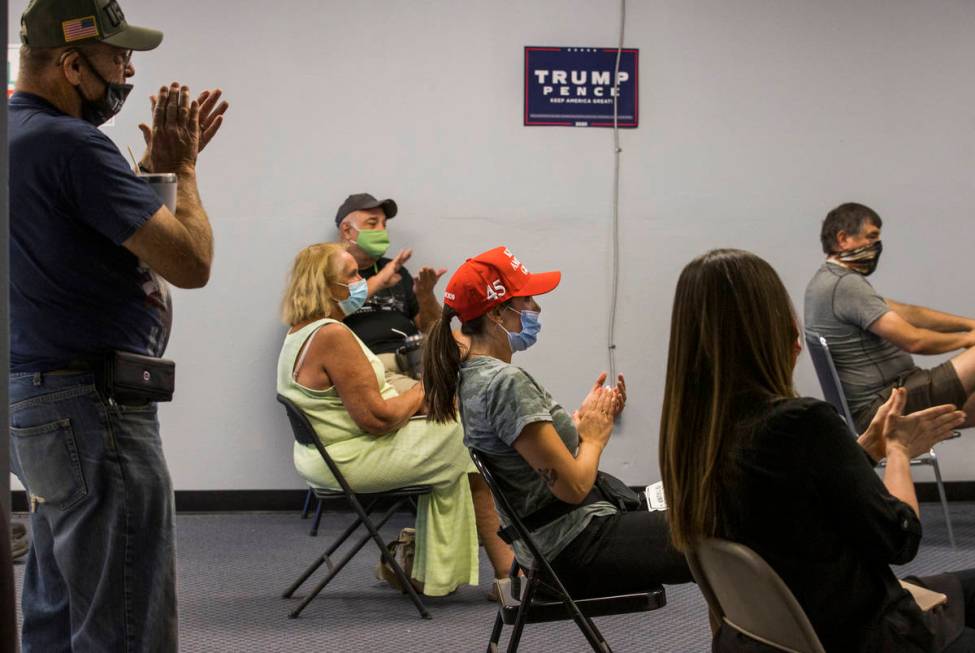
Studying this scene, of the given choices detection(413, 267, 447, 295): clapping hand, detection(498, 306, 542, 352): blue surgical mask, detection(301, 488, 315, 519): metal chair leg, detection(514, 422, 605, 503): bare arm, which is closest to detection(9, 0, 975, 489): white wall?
detection(301, 488, 315, 519): metal chair leg

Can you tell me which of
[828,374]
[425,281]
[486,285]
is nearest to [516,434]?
[486,285]

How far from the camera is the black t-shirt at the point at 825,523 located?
1659 mm

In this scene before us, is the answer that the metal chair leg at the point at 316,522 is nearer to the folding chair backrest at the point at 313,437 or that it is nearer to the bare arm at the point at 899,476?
the folding chair backrest at the point at 313,437

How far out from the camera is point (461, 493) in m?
3.71

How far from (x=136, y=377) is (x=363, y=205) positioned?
3.26 meters

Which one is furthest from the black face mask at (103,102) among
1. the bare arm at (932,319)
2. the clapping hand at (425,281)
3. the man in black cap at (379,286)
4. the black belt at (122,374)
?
the bare arm at (932,319)

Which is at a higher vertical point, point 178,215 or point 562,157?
point 562,157

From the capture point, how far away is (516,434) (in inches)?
99.0

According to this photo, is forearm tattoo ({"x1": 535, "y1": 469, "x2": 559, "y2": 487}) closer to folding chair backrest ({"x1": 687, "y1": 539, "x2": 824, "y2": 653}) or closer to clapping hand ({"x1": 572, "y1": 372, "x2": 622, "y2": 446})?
clapping hand ({"x1": 572, "y1": 372, "x2": 622, "y2": 446})

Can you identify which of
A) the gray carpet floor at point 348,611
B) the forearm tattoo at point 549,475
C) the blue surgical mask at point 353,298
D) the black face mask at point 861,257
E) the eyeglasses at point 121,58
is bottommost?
the gray carpet floor at point 348,611

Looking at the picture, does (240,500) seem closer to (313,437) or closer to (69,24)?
(313,437)

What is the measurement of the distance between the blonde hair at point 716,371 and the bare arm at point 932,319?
11.1ft

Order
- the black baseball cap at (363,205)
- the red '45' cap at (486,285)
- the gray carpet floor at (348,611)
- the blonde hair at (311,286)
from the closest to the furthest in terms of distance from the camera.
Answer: the red '45' cap at (486,285), the gray carpet floor at (348,611), the blonde hair at (311,286), the black baseball cap at (363,205)

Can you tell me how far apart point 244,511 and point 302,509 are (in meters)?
0.29
